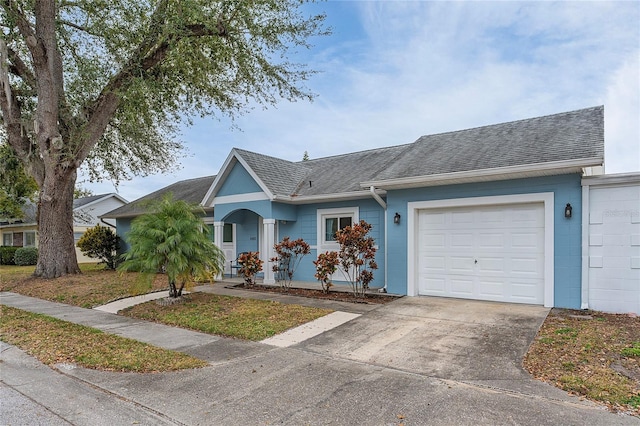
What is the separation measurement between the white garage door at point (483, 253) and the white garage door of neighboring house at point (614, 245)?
0.88 meters

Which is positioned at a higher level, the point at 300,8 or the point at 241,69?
the point at 300,8

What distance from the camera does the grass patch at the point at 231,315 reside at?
6.53 meters

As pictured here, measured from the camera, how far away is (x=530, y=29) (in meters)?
9.81

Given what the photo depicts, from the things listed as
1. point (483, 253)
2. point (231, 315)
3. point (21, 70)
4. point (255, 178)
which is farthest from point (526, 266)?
point (21, 70)

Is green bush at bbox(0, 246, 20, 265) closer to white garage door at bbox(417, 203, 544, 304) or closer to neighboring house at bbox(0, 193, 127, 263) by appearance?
neighboring house at bbox(0, 193, 127, 263)

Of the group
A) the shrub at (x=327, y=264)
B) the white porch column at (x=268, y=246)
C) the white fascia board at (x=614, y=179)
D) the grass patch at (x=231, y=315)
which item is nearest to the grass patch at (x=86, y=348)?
the grass patch at (x=231, y=315)

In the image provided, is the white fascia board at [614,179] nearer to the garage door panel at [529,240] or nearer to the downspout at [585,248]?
the downspout at [585,248]

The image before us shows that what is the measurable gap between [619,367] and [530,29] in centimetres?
876


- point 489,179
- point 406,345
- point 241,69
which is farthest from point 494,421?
point 241,69

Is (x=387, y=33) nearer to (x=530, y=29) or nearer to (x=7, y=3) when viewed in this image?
(x=530, y=29)

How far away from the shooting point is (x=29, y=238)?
2712 centimetres

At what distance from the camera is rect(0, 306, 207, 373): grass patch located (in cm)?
489

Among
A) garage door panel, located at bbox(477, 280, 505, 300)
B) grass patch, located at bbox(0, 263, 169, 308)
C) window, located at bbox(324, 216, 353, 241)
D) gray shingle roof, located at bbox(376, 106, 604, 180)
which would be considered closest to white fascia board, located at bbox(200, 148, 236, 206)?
grass patch, located at bbox(0, 263, 169, 308)

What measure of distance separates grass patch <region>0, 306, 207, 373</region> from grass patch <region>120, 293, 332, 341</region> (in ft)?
3.84
